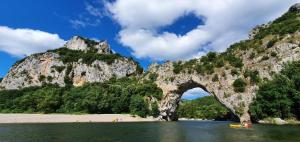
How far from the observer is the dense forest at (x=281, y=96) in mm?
63425

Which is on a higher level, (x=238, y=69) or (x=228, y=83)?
(x=238, y=69)

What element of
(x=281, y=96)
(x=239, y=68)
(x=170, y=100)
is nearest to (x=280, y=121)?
(x=281, y=96)

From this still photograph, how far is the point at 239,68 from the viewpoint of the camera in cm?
7769

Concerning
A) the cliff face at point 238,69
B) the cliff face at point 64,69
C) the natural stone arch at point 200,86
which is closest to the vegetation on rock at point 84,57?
the cliff face at point 64,69

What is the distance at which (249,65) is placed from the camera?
76875mm

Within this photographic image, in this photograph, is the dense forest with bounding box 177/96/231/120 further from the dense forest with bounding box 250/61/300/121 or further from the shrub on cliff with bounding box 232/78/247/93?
the dense forest with bounding box 250/61/300/121

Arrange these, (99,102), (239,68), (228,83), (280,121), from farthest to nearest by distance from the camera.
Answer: (99,102) < (239,68) < (228,83) < (280,121)

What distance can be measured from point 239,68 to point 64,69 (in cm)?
9774

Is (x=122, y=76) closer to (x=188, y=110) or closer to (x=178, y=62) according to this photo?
(x=188, y=110)

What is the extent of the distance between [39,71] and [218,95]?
103 meters

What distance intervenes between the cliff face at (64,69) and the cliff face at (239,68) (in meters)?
63.9

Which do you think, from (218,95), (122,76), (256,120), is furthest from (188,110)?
(256,120)

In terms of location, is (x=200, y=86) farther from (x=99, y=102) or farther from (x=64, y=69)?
(x=64, y=69)

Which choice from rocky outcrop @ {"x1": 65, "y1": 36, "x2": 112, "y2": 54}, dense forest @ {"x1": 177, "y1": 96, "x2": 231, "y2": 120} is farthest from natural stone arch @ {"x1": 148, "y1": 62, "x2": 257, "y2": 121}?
rocky outcrop @ {"x1": 65, "y1": 36, "x2": 112, "y2": 54}
